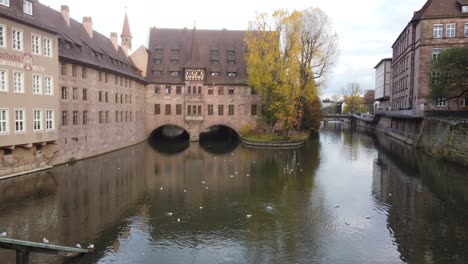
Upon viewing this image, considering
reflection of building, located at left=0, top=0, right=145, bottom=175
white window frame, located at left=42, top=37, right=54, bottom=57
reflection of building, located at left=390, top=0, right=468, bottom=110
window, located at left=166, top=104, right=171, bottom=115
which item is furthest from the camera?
window, located at left=166, top=104, right=171, bottom=115

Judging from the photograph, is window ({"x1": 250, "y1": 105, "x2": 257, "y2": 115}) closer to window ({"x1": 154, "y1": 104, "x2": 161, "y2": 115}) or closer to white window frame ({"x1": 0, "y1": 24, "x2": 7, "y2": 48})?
window ({"x1": 154, "y1": 104, "x2": 161, "y2": 115})

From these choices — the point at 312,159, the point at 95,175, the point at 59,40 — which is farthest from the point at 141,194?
the point at 312,159

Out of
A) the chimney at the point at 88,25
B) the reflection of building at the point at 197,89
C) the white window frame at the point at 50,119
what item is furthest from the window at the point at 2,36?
the reflection of building at the point at 197,89

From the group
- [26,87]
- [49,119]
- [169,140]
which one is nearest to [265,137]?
[169,140]

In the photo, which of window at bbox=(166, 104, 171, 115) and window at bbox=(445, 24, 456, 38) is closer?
window at bbox=(445, 24, 456, 38)

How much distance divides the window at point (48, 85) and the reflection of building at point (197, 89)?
2641 centimetres

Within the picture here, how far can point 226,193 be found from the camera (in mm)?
22391

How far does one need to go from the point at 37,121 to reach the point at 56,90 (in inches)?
124

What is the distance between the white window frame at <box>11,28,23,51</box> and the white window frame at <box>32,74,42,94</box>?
2.19 metres

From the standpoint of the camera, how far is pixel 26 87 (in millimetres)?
25359

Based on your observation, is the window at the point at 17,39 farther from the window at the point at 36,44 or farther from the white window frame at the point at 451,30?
the white window frame at the point at 451,30

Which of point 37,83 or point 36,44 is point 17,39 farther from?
point 37,83

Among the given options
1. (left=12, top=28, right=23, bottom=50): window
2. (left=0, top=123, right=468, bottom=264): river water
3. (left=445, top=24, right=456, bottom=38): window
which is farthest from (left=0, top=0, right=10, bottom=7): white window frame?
(left=445, top=24, right=456, bottom=38): window

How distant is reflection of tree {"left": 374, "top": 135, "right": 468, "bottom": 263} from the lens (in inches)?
554
